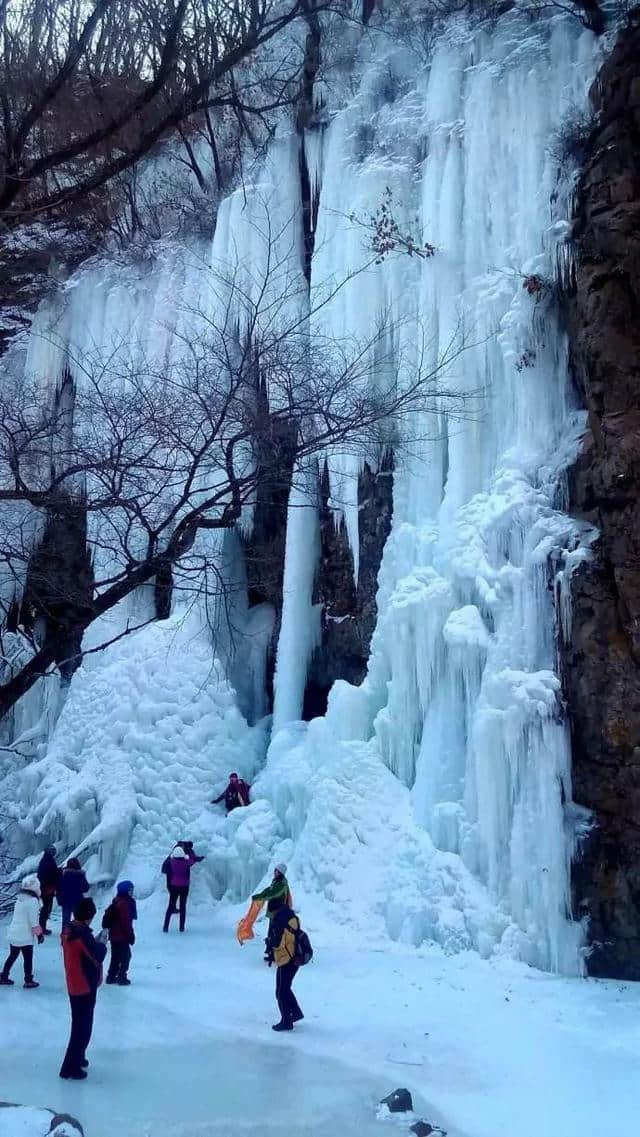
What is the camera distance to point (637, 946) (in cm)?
741

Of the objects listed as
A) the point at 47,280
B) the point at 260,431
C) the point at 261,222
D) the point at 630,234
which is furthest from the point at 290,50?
the point at 260,431

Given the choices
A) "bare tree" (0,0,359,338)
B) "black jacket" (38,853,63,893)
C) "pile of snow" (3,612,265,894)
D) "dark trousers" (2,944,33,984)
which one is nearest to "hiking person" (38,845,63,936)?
"black jacket" (38,853,63,893)

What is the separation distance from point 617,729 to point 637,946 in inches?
65.7

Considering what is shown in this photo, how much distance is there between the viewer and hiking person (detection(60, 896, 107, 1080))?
16.9 ft

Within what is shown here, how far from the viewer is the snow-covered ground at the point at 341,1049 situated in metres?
4.85

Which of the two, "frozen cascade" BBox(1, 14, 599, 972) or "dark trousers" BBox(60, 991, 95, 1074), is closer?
"dark trousers" BBox(60, 991, 95, 1074)

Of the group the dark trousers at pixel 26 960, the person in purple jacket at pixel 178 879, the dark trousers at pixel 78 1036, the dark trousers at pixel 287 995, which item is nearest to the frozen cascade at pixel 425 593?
the person in purple jacket at pixel 178 879

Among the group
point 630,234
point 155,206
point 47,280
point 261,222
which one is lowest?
point 630,234

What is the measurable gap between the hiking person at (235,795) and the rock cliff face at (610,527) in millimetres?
4245

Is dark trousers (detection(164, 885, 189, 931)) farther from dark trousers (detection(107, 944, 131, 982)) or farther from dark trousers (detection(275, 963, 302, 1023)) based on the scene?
dark trousers (detection(275, 963, 302, 1023))

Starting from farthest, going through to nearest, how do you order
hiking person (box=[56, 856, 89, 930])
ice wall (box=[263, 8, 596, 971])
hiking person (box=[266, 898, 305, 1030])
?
hiking person (box=[56, 856, 89, 930]) → ice wall (box=[263, 8, 596, 971]) → hiking person (box=[266, 898, 305, 1030])

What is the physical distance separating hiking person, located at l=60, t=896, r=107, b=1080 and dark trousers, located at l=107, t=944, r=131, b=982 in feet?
7.35

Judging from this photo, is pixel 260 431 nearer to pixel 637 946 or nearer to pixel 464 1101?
pixel 464 1101

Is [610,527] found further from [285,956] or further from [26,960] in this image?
[26,960]
